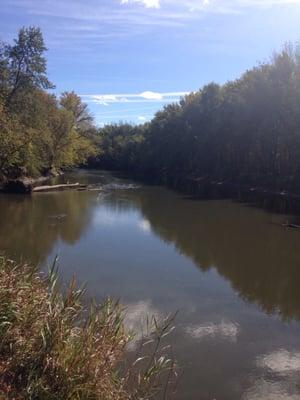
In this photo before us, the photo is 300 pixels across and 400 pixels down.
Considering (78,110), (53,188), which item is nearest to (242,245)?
(53,188)

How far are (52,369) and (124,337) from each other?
56.8 inches

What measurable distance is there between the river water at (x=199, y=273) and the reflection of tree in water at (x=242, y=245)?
0.13ft

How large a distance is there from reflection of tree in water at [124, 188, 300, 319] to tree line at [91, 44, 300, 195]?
11.1 metres

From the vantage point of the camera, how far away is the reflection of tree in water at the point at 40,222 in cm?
1731

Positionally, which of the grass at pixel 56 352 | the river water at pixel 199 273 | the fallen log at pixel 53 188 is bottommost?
the river water at pixel 199 273

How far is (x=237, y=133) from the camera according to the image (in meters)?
46.9

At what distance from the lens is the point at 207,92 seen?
56969 millimetres

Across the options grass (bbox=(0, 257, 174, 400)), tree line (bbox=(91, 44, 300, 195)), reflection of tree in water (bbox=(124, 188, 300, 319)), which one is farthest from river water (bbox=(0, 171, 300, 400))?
tree line (bbox=(91, 44, 300, 195))

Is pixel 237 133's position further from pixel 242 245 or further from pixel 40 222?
pixel 242 245

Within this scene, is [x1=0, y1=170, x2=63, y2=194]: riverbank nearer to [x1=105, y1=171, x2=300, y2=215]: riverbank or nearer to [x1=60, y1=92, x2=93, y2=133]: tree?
[x1=105, y1=171, x2=300, y2=215]: riverbank

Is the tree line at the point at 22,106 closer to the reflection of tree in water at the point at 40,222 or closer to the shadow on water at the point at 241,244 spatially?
the reflection of tree in water at the point at 40,222

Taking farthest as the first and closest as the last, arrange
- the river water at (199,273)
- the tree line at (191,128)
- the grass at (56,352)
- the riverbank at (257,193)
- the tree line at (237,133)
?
the tree line at (237,133), the tree line at (191,128), the riverbank at (257,193), the river water at (199,273), the grass at (56,352)

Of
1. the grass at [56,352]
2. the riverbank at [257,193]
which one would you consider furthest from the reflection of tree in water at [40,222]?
the riverbank at [257,193]

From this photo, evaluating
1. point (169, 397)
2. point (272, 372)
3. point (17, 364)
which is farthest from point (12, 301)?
point (272, 372)
